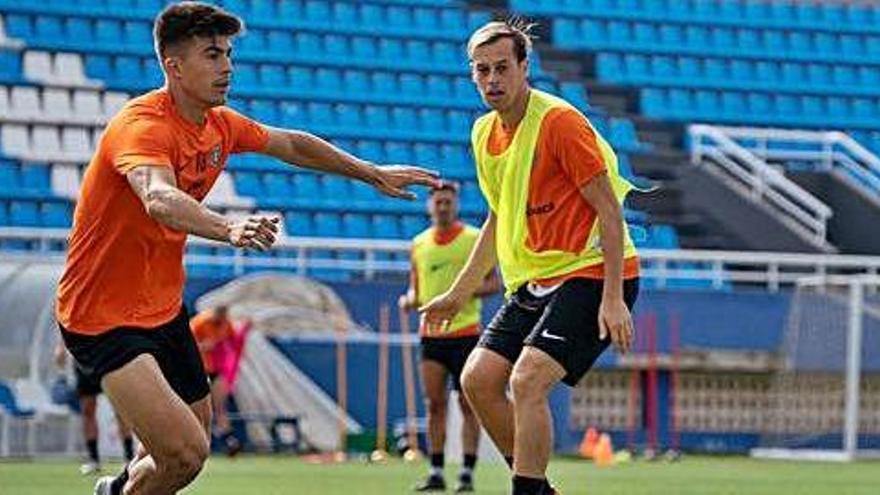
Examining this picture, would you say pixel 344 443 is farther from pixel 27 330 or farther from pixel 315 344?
pixel 27 330

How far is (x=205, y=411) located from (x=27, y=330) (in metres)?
15.1

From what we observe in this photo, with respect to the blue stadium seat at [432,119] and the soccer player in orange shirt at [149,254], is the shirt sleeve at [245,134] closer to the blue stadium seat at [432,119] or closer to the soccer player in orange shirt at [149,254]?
the soccer player in orange shirt at [149,254]

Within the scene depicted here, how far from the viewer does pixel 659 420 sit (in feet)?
82.7

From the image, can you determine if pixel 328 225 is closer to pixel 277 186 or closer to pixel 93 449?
pixel 277 186

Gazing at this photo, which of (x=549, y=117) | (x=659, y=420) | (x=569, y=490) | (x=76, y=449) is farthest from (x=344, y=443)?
(x=549, y=117)

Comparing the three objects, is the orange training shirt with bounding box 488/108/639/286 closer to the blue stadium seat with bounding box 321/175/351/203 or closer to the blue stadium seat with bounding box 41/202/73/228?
the blue stadium seat with bounding box 41/202/73/228

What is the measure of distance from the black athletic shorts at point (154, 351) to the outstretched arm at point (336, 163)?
83 cm

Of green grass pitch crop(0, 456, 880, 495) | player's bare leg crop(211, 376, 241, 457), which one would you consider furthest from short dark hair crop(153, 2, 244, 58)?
player's bare leg crop(211, 376, 241, 457)

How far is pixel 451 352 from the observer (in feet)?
51.0

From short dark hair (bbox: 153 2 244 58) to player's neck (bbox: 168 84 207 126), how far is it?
0.50 ft

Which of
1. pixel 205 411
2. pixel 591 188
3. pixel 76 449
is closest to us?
pixel 205 411

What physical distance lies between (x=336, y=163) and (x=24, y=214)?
1929cm

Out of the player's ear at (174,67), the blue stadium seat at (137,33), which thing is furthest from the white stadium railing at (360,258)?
the player's ear at (174,67)

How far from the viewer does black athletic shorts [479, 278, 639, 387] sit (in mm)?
8883
